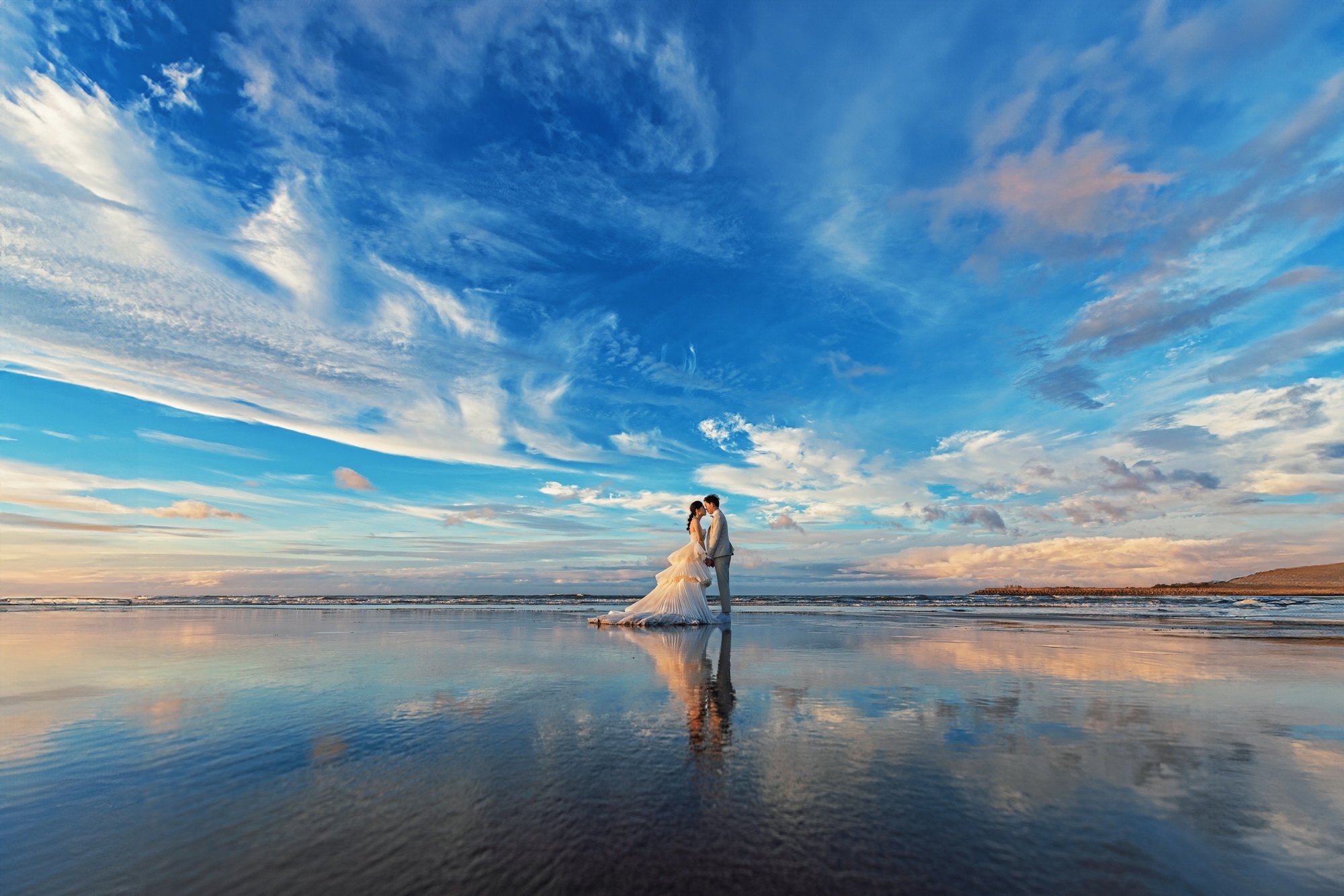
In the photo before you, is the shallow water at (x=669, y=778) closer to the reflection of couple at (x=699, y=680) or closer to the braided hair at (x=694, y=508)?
the reflection of couple at (x=699, y=680)

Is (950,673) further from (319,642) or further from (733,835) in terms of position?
(319,642)

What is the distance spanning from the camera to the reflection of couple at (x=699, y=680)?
17.7ft

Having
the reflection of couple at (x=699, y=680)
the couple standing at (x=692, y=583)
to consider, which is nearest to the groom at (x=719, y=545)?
the couple standing at (x=692, y=583)

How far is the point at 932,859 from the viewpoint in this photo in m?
2.97

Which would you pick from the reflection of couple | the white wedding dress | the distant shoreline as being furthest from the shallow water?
the distant shoreline

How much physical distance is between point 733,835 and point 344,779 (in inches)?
109

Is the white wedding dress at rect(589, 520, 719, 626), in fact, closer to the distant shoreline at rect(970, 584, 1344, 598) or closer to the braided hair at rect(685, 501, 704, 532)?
the braided hair at rect(685, 501, 704, 532)

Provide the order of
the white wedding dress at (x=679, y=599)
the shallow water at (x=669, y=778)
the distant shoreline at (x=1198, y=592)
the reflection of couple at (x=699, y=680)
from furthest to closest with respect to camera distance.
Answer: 1. the distant shoreline at (x=1198, y=592)
2. the white wedding dress at (x=679, y=599)
3. the reflection of couple at (x=699, y=680)
4. the shallow water at (x=669, y=778)

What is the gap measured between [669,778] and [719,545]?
15.4m

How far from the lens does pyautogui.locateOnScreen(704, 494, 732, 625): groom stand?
763 inches

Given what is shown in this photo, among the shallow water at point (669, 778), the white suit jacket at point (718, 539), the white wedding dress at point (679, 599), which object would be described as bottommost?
the shallow water at point (669, 778)

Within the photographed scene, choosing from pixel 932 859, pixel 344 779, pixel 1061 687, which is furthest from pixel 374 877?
pixel 1061 687

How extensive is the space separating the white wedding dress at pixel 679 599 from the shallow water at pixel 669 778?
8679 mm

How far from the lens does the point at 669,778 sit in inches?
165
